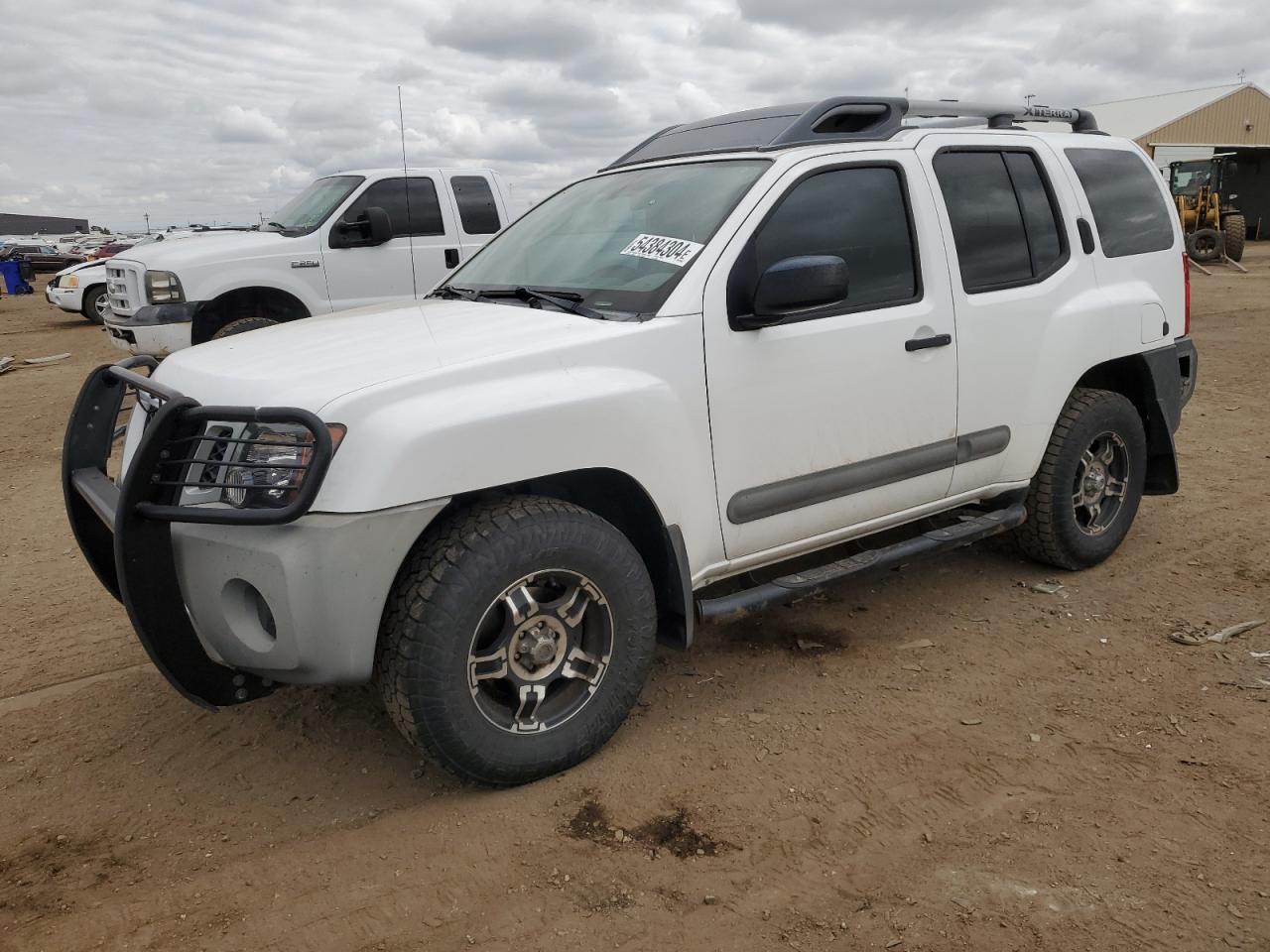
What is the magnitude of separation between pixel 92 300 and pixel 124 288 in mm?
10733

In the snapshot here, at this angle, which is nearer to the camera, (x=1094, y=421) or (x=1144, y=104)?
(x=1094, y=421)

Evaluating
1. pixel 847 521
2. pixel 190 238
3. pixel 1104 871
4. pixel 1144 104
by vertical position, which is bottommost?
pixel 1104 871

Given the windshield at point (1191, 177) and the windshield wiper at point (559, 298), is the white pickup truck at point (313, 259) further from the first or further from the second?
the windshield at point (1191, 177)

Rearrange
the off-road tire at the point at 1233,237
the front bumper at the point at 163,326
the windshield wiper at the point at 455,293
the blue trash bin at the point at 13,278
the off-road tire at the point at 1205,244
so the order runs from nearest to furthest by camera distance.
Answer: the windshield wiper at the point at 455,293
the front bumper at the point at 163,326
the off-road tire at the point at 1205,244
the off-road tire at the point at 1233,237
the blue trash bin at the point at 13,278

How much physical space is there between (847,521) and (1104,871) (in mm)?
1450

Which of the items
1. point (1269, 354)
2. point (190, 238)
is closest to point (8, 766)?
point (190, 238)

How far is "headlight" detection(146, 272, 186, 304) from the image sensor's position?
7.92 metres

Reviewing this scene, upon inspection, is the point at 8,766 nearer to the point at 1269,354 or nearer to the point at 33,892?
the point at 33,892

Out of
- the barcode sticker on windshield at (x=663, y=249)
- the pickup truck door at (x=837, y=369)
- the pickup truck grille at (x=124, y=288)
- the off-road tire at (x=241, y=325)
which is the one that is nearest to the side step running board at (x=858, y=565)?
the pickup truck door at (x=837, y=369)

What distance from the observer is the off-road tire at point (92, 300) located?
1764 centimetres

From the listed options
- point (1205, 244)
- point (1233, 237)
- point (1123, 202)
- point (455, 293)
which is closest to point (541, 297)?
point (455, 293)

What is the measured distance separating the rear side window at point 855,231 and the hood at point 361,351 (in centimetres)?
75

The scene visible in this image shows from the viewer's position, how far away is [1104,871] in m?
2.58

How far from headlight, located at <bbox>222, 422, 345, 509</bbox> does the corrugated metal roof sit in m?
35.6
